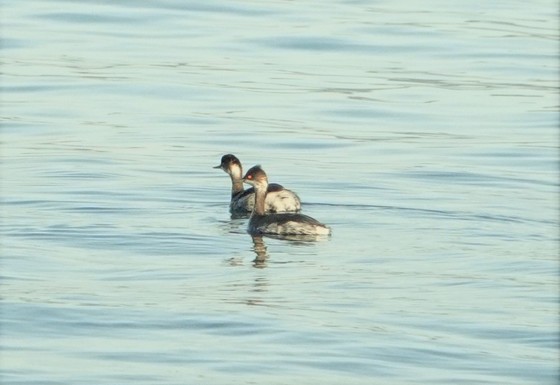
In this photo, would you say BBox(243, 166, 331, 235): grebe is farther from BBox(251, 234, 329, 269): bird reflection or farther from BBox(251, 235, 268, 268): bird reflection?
BBox(251, 235, 268, 268): bird reflection

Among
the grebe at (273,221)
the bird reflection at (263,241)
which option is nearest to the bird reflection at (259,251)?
the bird reflection at (263,241)

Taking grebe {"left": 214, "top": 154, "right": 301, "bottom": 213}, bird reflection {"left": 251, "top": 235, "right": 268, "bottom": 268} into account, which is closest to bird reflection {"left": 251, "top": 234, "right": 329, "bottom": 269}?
bird reflection {"left": 251, "top": 235, "right": 268, "bottom": 268}

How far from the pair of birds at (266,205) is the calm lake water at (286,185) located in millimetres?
185

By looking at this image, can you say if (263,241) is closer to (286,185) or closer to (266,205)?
(266,205)

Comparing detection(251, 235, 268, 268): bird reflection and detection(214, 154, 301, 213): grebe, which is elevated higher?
detection(214, 154, 301, 213): grebe

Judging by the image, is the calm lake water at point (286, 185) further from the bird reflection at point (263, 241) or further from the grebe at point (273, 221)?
the grebe at point (273, 221)

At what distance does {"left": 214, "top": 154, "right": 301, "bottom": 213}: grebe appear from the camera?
16.1 metres

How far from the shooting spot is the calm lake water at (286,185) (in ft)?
34.1

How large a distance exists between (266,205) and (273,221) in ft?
4.61

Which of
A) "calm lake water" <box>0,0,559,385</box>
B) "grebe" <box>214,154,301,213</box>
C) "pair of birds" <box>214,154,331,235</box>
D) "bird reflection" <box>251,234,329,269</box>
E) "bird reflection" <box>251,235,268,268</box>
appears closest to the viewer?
"calm lake water" <box>0,0,559,385</box>

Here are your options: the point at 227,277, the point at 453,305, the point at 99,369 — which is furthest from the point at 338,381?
the point at 227,277

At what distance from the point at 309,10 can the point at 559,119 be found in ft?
41.7

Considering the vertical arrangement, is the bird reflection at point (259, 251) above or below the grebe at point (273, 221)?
below

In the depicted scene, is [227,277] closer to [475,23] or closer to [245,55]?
[245,55]
